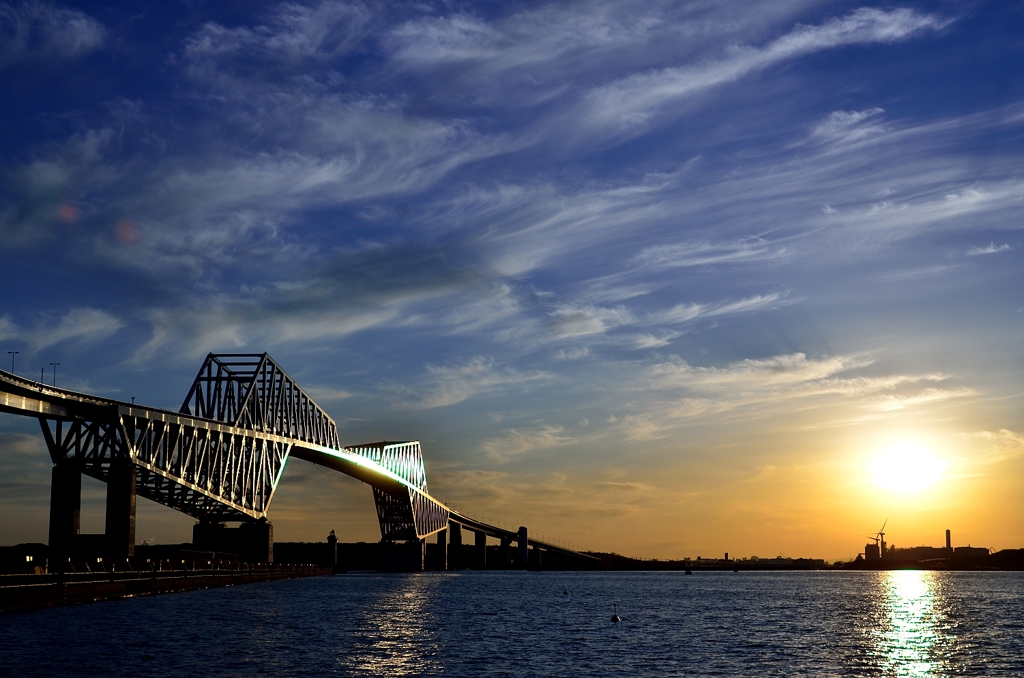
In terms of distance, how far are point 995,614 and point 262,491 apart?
312 ft

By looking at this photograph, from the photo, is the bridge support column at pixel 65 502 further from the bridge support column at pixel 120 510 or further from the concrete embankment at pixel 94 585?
the concrete embankment at pixel 94 585

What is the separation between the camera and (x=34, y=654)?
145 feet

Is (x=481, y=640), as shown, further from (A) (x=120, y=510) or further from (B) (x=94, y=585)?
(A) (x=120, y=510)

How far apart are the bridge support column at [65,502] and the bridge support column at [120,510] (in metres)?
2.59

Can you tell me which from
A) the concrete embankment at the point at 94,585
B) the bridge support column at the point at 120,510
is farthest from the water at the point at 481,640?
the bridge support column at the point at 120,510

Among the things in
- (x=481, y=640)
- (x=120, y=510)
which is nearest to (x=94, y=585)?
(x=120, y=510)

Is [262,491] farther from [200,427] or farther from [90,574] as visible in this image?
[90,574]

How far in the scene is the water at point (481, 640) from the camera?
45.8 metres

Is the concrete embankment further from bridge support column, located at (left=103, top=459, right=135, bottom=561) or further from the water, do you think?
bridge support column, located at (left=103, top=459, right=135, bottom=561)

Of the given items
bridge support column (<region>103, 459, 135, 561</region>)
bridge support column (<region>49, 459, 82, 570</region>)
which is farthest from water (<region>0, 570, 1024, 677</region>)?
A: bridge support column (<region>49, 459, 82, 570</region>)

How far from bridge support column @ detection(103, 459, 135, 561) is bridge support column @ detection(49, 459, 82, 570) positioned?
2594 mm

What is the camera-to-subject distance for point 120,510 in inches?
3676

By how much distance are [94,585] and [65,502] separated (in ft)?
63.8

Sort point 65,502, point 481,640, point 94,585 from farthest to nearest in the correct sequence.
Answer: point 65,502 → point 94,585 → point 481,640
